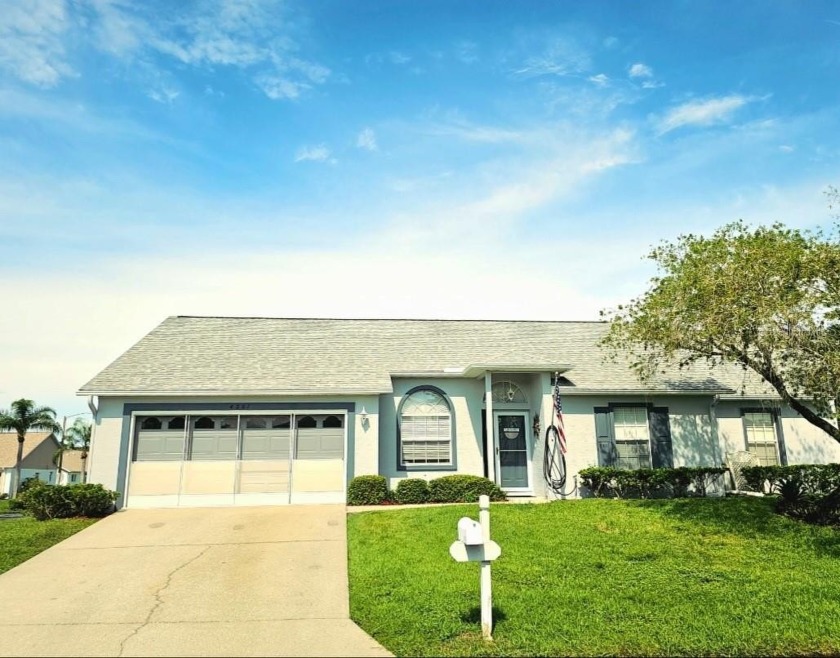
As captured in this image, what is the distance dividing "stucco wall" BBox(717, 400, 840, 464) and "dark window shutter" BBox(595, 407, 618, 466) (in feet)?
11.1

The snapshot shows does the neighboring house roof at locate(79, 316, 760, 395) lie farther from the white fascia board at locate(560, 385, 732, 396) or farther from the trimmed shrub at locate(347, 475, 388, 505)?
the trimmed shrub at locate(347, 475, 388, 505)

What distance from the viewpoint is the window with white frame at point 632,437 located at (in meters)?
16.7

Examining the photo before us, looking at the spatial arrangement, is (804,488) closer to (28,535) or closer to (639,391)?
(639,391)

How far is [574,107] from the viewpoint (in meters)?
12.7

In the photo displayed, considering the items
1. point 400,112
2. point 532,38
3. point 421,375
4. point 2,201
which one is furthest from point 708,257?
point 2,201

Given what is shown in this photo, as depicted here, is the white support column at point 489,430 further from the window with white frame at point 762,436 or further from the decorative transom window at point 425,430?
the window with white frame at point 762,436

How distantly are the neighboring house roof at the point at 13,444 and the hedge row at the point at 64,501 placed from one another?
40661mm

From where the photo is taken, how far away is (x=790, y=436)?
1762cm

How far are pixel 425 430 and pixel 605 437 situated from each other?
509cm

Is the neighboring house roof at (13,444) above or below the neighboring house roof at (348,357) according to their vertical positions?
below

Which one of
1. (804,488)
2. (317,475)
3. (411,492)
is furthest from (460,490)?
(804,488)

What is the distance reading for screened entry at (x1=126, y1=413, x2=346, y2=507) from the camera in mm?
15812

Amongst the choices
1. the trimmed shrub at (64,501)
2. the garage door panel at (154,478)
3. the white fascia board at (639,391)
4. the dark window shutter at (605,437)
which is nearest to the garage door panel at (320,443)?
the garage door panel at (154,478)

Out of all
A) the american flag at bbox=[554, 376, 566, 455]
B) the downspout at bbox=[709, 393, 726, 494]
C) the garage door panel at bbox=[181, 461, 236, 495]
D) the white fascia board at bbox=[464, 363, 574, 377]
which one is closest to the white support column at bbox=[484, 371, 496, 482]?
the white fascia board at bbox=[464, 363, 574, 377]
